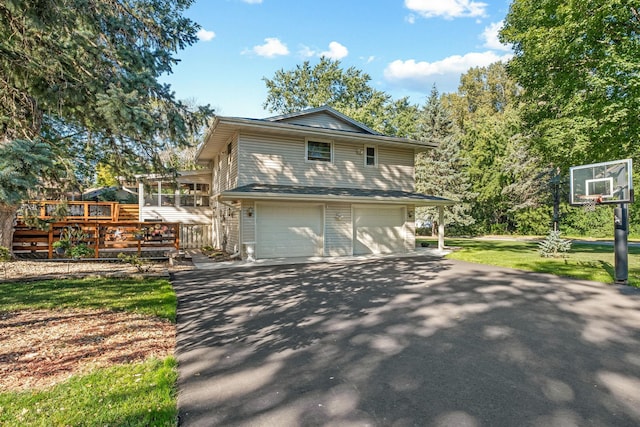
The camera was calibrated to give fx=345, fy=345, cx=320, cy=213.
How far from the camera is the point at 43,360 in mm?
3541

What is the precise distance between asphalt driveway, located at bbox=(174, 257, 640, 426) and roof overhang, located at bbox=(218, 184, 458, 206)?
4613mm

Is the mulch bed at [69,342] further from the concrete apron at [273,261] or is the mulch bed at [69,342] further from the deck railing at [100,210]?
the deck railing at [100,210]

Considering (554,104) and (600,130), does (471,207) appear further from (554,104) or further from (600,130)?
(600,130)

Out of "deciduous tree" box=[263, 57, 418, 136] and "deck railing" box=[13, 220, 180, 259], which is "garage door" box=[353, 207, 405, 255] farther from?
"deciduous tree" box=[263, 57, 418, 136]

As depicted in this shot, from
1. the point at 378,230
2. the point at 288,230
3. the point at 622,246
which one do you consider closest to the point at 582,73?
the point at 622,246

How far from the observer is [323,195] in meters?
12.5

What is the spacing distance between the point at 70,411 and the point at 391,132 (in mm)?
31742

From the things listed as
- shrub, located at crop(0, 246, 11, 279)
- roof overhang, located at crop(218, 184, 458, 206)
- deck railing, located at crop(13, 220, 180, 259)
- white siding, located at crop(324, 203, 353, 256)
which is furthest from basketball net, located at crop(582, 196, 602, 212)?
shrub, located at crop(0, 246, 11, 279)

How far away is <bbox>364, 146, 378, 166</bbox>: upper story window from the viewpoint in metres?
14.7

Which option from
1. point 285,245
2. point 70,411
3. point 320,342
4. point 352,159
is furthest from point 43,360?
point 352,159

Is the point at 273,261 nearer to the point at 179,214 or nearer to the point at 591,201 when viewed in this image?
the point at 179,214

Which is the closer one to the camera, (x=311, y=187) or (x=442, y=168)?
(x=311, y=187)

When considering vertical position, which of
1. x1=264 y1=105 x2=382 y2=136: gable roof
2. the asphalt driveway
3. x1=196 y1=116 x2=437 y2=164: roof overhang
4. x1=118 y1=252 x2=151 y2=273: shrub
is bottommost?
the asphalt driveway

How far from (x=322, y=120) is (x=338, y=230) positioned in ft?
16.5
